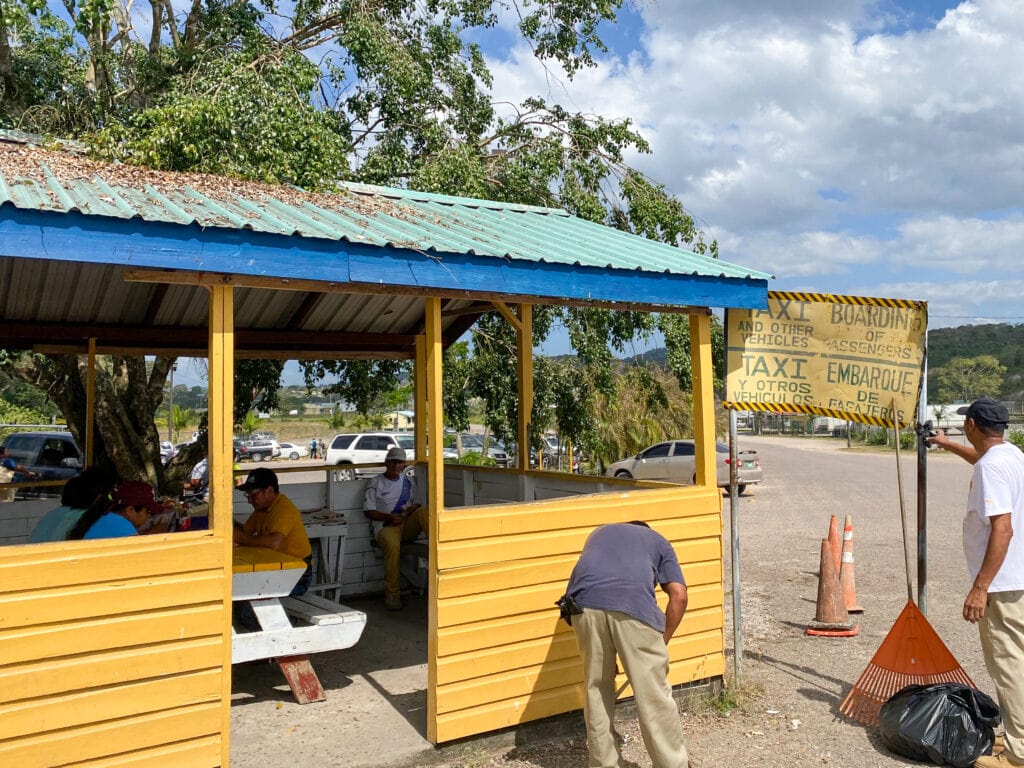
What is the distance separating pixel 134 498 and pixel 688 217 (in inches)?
395

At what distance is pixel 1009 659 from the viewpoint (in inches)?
178

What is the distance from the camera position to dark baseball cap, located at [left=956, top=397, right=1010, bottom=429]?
4.62m

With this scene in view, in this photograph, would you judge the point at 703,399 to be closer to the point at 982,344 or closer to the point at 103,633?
the point at 103,633

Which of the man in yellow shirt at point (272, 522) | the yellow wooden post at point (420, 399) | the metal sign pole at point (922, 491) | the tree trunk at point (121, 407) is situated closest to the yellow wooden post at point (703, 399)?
the metal sign pole at point (922, 491)

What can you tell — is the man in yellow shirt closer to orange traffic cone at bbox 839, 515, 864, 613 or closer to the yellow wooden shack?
the yellow wooden shack

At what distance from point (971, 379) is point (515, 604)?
8517 centimetres

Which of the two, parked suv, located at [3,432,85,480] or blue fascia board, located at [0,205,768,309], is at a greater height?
blue fascia board, located at [0,205,768,309]

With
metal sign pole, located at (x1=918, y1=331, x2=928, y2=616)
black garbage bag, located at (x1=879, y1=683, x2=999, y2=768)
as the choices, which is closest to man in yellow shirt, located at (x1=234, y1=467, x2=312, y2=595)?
black garbage bag, located at (x1=879, y1=683, x2=999, y2=768)

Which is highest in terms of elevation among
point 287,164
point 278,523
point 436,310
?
point 287,164

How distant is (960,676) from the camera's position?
510cm

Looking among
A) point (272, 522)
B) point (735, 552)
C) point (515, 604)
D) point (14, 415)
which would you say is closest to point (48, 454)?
point (272, 522)

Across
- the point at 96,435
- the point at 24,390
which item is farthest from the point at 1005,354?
the point at 96,435

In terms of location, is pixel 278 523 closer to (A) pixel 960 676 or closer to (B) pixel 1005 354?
(A) pixel 960 676

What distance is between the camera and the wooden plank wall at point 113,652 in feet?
11.7
